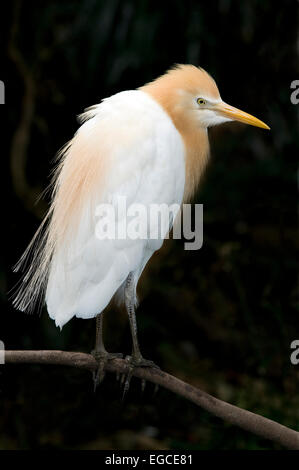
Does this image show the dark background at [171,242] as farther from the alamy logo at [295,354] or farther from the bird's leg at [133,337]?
the bird's leg at [133,337]

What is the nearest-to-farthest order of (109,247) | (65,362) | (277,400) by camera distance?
(65,362) < (109,247) < (277,400)

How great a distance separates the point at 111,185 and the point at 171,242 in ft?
3.66

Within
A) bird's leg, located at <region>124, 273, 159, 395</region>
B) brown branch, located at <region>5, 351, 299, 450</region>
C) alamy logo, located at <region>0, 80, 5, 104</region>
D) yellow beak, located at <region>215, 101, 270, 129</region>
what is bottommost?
brown branch, located at <region>5, 351, 299, 450</region>

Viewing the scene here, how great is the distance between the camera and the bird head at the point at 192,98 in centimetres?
152

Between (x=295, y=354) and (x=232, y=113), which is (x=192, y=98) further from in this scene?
(x=295, y=354)

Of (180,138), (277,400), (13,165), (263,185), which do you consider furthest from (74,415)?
(180,138)

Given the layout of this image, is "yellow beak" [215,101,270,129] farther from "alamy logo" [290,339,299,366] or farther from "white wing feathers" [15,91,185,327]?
"alamy logo" [290,339,299,366]

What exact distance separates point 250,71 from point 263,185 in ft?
1.37

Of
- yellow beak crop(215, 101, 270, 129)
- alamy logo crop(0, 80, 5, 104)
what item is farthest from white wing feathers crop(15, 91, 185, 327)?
alamy logo crop(0, 80, 5, 104)

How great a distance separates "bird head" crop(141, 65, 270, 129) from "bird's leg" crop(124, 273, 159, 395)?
1.15 ft

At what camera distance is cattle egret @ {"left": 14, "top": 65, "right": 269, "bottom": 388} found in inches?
58.3

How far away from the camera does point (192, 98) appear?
1541 millimetres

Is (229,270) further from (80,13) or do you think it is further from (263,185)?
(80,13)

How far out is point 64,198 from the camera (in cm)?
151
